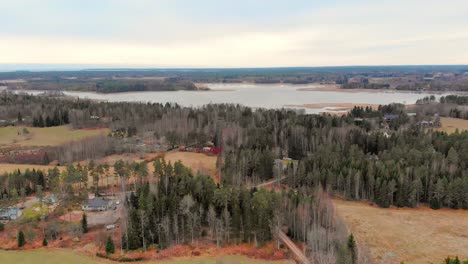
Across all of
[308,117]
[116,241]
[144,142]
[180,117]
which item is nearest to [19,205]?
[116,241]

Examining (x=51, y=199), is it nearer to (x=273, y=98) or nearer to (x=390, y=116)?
(x=390, y=116)

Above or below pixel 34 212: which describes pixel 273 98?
above

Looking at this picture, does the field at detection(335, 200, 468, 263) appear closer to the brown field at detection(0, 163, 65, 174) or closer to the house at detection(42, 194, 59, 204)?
the house at detection(42, 194, 59, 204)

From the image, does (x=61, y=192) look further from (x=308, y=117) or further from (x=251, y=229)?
(x=308, y=117)

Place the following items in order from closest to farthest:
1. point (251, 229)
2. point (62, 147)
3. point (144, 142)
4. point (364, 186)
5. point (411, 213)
Answer: point (251, 229)
point (411, 213)
point (364, 186)
point (62, 147)
point (144, 142)

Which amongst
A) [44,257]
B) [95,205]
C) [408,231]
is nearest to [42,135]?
[95,205]
